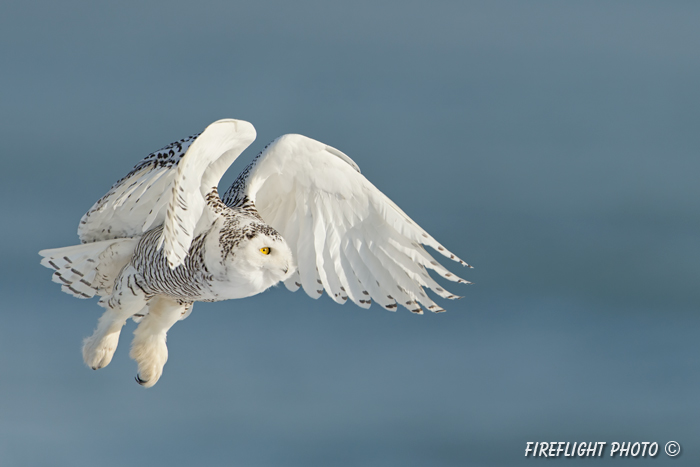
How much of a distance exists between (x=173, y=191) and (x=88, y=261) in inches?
71.8

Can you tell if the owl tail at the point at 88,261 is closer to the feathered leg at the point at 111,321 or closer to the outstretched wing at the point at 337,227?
the feathered leg at the point at 111,321

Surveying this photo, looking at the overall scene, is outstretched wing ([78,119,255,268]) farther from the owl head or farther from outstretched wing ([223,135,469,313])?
outstretched wing ([223,135,469,313])

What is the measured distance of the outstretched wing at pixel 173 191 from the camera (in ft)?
16.9

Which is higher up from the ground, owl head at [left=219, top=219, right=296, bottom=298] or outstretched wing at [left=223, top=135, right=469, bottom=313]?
outstretched wing at [left=223, top=135, right=469, bottom=313]

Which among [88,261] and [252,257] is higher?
[88,261]

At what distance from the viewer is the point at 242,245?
221 inches

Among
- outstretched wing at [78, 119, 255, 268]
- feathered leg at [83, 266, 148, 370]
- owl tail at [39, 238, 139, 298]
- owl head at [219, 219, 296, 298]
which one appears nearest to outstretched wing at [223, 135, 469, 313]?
outstretched wing at [78, 119, 255, 268]

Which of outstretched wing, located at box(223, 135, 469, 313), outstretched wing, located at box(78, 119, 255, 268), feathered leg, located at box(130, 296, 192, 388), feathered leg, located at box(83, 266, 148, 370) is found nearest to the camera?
outstretched wing, located at box(78, 119, 255, 268)

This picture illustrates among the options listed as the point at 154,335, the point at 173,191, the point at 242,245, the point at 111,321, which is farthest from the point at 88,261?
the point at 173,191

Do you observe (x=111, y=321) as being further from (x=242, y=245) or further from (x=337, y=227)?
(x=337, y=227)

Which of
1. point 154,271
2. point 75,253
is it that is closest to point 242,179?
point 154,271

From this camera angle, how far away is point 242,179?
636 centimetres

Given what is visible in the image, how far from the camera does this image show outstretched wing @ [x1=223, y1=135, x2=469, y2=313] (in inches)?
246

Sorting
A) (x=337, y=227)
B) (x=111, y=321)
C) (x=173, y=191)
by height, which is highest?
(x=337, y=227)
